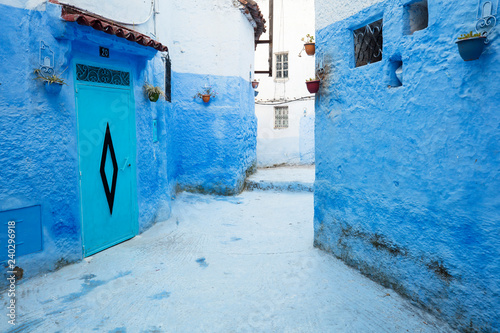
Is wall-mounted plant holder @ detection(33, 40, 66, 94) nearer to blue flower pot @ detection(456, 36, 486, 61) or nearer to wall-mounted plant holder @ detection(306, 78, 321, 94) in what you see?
wall-mounted plant holder @ detection(306, 78, 321, 94)

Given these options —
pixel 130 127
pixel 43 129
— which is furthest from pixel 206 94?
pixel 43 129

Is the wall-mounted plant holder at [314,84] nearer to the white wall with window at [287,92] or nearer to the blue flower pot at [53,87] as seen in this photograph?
the blue flower pot at [53,87]

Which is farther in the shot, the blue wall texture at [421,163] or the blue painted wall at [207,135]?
the blue painted wall at [207,135]

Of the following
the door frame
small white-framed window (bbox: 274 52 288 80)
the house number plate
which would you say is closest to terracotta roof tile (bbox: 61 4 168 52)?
the house number plate

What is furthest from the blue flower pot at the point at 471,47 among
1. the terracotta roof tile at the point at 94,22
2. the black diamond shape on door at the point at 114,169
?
the black diamond shape on door at the point at 114,169

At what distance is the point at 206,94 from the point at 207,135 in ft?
3.67

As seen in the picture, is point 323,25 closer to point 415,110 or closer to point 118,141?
point 415,110

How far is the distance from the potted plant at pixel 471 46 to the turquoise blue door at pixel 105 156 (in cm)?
452

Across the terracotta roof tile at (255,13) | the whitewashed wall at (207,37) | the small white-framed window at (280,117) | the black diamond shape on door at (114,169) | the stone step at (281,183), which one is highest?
the terracotta roof tile at (255,13)

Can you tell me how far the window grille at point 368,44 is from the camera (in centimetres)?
421

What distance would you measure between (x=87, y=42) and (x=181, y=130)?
463 centimetres

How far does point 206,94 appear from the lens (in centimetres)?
924

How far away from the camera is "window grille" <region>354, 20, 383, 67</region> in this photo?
4.21m

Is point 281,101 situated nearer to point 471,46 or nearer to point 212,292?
point 212,292
